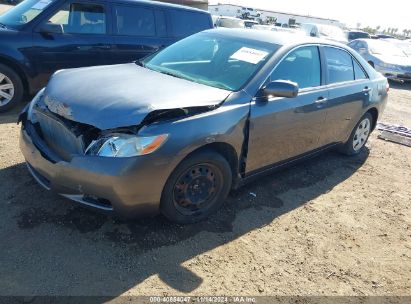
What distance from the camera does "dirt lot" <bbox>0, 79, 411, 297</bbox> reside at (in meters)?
2.66

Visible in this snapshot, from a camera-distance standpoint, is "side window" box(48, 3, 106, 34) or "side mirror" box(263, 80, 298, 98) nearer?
"side mirror" box(263, 80, 298, 98)

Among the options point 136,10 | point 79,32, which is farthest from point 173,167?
point 136,10

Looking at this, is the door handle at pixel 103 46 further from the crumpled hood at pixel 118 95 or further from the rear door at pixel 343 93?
the rear door at pixel 343 93

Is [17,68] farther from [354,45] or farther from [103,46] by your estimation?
[354,45]

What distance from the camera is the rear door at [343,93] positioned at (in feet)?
14.7

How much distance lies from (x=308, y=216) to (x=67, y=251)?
7.63ft

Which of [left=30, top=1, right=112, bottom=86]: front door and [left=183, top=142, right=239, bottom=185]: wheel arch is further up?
[left=30, top=1, right=112, bottom=86]: front door

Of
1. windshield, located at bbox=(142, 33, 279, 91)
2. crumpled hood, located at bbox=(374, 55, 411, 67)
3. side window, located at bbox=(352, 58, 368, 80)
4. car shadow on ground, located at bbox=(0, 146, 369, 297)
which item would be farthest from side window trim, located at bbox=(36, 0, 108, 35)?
crumpled hood, located at bbox=(374, 55, 411, 67)

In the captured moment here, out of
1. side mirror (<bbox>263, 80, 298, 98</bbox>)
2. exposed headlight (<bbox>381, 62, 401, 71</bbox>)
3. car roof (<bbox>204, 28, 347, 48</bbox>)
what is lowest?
exposed headlight (<bbox>381, 62, 401, 71</bbox>)

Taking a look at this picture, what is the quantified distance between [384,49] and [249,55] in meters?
12.7

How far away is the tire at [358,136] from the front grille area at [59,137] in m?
3.83

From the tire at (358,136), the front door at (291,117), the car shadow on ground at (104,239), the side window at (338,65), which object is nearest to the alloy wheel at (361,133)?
the tire at (358,136)

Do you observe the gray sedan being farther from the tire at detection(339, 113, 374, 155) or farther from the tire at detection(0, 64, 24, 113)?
the tire at detection(0, 64, 24, 113)

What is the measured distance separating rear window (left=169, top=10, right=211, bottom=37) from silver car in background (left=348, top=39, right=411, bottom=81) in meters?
8.30
